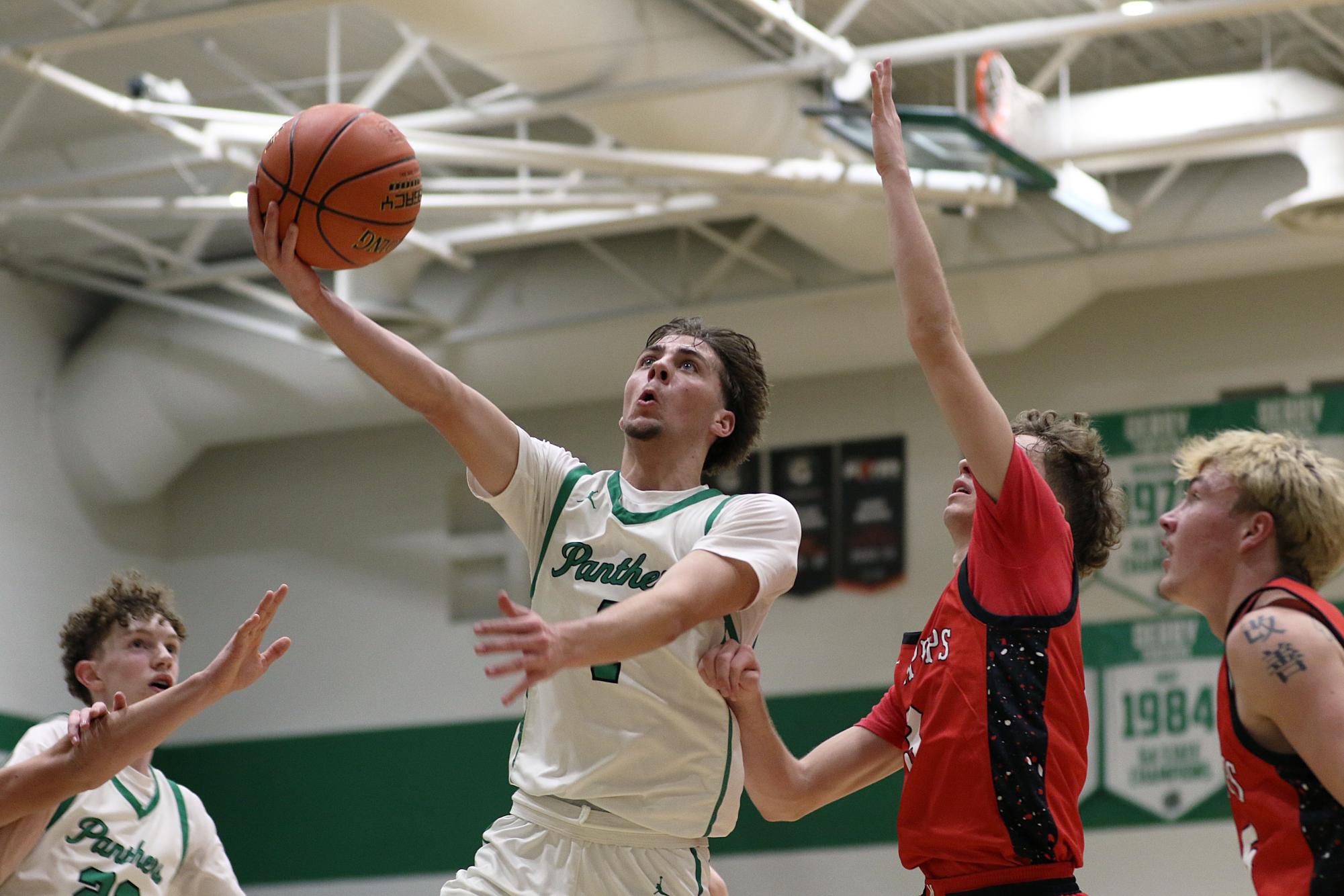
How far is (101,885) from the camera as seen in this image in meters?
5.84

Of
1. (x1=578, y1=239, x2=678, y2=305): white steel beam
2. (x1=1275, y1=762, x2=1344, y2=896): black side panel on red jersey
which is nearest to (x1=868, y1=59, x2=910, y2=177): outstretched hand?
(x1=1275, y1=762, x2=1344, y2=896): black side panel on red jersey

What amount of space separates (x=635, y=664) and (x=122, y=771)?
2.63 meters

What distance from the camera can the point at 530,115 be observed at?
10.7m

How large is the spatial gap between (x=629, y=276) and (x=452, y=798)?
5144mm

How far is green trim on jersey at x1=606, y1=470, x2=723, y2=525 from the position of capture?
14.5 ft

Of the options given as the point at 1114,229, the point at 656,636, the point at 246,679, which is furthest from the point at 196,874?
the point at 1114,229

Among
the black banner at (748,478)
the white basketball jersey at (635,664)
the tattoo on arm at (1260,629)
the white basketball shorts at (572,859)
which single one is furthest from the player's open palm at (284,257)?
the black banner at (748,478)

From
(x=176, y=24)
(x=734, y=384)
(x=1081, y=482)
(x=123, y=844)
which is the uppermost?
(x=176, y=24)

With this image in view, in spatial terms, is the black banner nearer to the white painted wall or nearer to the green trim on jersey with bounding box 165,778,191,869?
the white painted wall

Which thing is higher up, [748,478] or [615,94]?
[615,94]

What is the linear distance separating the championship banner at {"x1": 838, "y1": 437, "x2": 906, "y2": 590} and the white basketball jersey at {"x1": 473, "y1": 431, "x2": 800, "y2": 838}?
9.99m

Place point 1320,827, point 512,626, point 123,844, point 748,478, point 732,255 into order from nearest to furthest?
point 512,626
point 1320,827
point 123,844
point 732,255
point 748,478

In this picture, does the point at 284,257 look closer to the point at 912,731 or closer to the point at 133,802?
the point at 912,731

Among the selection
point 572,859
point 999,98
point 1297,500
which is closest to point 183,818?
point 572,859
